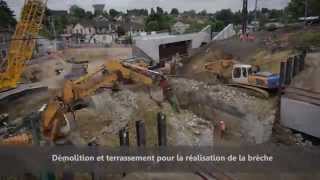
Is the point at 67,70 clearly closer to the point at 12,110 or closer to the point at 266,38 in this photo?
the point at 12,110

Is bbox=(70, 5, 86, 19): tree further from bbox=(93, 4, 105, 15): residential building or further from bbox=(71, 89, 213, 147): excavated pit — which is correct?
bbox=(71, 89, 213, 147): excavated pit

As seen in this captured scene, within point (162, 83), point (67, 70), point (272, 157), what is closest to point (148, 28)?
point (67, 70)

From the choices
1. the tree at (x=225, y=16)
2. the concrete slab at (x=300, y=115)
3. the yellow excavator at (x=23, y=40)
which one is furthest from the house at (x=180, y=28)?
the concrete slab at (x=300, y=115)

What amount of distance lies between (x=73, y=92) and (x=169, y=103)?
4.09 metres

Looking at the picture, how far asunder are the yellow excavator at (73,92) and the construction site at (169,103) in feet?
0.09

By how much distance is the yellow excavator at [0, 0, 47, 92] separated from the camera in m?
16.7

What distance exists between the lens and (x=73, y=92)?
1175 centimetres

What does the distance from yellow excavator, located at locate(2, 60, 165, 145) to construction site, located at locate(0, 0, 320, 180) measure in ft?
0.09

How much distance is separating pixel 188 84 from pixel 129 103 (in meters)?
3.66

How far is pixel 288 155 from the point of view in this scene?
468 centimetres

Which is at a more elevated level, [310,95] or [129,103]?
[310,95]

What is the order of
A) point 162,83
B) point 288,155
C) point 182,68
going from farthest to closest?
point 182,68
point 162,83
point 288,155

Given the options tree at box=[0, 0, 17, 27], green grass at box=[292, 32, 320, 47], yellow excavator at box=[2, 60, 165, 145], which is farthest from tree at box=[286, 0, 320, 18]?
tree at box=[0, 0, 17, 27]

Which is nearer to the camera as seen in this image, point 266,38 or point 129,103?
point 129,103
